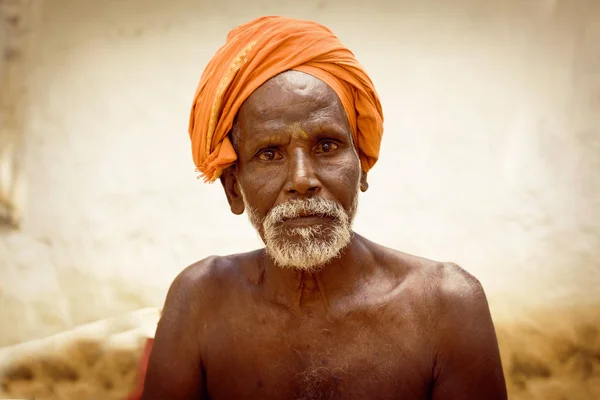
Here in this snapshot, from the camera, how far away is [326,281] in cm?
226

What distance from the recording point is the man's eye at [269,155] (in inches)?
85.2

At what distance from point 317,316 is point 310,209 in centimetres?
39

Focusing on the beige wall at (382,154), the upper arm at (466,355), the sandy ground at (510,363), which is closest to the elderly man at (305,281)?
the upper arm at (466,355)

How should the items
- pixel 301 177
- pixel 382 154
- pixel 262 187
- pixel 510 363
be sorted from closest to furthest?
pixel 301 177, pixel 262 187, pixel 510 363, pixel 382 154

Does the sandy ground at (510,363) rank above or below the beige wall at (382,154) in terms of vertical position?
below

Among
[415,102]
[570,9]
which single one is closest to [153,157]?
[415,102]

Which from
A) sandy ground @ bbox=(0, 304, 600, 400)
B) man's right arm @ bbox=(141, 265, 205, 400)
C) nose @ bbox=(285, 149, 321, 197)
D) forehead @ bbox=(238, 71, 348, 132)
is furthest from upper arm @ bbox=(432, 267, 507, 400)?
sandy ground @ bbox=(0, 304, 600, 400)

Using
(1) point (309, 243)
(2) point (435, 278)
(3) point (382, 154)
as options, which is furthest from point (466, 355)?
(3) point (382, 154)

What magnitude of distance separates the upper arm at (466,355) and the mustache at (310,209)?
46cm

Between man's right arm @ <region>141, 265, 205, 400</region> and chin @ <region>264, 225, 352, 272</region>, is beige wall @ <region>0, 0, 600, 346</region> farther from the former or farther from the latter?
chin @ <region>264, 225, 352, 272</region>

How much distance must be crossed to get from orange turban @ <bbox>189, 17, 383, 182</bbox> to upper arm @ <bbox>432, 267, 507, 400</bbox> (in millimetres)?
594

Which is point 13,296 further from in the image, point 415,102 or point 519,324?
point 519,324

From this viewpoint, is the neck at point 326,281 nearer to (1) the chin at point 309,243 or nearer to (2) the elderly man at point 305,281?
(2) the elderly man at point 305,281

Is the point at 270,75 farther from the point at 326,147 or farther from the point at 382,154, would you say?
the point at 382,154
